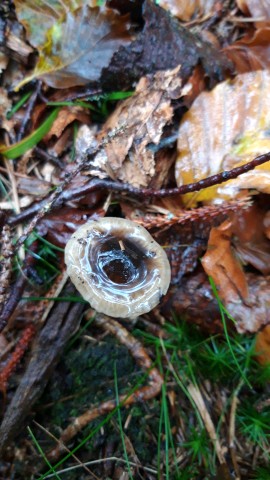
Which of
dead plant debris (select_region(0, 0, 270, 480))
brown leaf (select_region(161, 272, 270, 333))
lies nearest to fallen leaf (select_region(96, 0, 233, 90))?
dead plant debris (select_region(0, 0, 270, 480))

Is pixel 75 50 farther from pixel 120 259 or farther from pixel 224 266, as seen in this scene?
pixel 224 266

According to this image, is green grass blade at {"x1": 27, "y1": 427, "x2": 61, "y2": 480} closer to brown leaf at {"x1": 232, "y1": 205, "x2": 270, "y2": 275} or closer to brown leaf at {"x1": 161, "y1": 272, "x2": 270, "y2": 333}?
brown leaf at {"x1": 161, "y1": 272, "x2": 270, "y2": 333}

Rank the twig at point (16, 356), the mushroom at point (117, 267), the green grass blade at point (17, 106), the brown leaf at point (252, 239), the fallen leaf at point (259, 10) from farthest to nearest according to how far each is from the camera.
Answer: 1. the fallen leaf at point (259, 10)
2. the green grass blade at point (17, 106)
3. the brown leaf at point (252, 239)
4. the twig at point (16, 356)
5. the mushroom at point (117, 267)

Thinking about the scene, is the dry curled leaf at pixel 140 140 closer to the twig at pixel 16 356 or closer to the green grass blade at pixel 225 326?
the green grass blade at pixel 225 326

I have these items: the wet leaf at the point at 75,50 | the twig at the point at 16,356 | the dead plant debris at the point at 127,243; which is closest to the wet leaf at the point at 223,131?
the dead plant debris at the point at 127,243

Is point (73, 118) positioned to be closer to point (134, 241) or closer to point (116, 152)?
point (116, 152)

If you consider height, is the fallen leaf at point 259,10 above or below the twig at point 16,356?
above

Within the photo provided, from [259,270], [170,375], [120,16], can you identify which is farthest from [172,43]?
[170,375]
